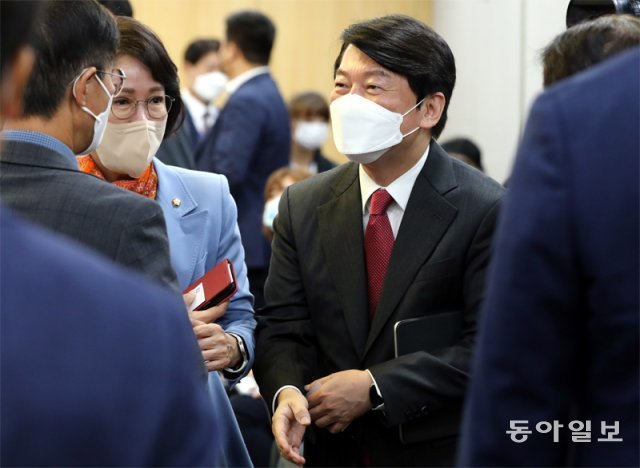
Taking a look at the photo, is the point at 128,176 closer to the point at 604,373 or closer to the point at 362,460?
the point at 362,460

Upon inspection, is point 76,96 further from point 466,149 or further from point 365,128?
point 466,149

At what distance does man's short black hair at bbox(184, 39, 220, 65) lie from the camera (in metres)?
6.12

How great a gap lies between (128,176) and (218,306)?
41 centimetres

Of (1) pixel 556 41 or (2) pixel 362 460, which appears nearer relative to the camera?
(1) pixel 556 41

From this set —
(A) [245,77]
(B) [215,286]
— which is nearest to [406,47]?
(B) [215,286]

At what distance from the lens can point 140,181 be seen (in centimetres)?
238

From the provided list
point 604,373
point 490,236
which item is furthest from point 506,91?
point 604,373

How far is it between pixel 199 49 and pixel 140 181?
387 cm

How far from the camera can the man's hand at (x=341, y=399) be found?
2.25 metres

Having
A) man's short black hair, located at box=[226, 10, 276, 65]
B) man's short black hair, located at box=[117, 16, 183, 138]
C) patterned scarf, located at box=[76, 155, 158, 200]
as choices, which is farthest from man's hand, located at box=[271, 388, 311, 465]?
man's short black hair, located at box=[226, 10, 276, 65]

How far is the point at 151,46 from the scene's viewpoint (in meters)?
2.35

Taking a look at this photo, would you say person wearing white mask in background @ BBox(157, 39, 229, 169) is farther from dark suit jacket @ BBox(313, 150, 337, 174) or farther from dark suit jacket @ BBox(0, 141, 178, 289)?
dark suit jacket @ BBox(0, 141, 178, 289)

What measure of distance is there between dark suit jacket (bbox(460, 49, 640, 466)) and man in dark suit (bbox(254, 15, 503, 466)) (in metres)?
1.05

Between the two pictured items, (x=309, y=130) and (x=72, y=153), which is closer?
(x=72, y=153)
